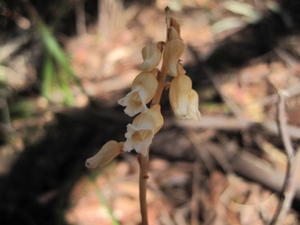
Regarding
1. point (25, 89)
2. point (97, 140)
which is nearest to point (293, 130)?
point (97, 140)

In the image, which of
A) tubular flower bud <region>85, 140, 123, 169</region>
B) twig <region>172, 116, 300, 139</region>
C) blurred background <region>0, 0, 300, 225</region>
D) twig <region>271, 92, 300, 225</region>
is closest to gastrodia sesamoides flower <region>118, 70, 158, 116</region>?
tubular flower bud <region>85, 140, 123, 169</region>

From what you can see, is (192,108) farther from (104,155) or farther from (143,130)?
(104,155)

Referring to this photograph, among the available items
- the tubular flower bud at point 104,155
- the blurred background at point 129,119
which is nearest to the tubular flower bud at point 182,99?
the tubular flower bud at point 104,155

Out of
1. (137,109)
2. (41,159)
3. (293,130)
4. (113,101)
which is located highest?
(113,101)

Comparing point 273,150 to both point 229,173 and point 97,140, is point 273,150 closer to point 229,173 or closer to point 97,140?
point 229,173

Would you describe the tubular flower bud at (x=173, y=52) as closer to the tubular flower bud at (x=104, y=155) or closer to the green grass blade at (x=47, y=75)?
the tubular flower bud at (x=104, y=155)

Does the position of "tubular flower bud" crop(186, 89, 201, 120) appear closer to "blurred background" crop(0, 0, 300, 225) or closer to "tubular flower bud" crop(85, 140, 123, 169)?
"tubular flower bud" crop(85, 140, 123, 169)

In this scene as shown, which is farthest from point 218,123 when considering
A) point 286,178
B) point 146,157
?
Answer: point 146,157
